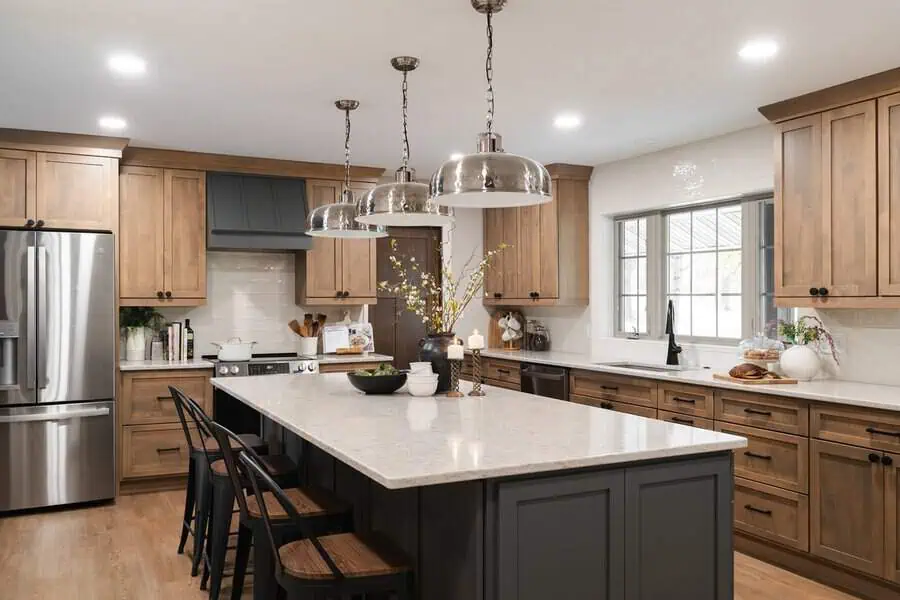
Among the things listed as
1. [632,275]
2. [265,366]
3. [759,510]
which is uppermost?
[632,275]

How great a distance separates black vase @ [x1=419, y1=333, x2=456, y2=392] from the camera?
3775mm

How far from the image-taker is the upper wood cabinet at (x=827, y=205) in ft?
12.9

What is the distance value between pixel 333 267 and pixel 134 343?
1640 millimetres

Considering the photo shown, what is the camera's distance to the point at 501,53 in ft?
11.7

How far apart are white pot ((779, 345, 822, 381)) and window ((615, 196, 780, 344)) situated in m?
0.57

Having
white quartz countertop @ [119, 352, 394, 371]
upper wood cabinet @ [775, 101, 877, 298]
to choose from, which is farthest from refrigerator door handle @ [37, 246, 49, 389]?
upper wood cabinet @ [775, 101, 877, 298]

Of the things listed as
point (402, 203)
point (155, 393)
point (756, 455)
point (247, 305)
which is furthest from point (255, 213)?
point (756, 455)

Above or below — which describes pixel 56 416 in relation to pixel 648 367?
below

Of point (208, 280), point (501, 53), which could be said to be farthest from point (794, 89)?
point (208, 280)

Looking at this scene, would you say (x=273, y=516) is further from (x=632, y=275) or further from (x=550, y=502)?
(x=632, y=275)

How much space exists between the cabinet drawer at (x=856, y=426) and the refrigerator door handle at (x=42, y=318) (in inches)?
182

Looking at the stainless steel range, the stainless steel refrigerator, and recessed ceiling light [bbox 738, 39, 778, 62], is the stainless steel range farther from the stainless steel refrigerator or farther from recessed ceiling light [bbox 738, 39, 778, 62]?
recessed ceiling light [bbox 738, 39, 778, 62]

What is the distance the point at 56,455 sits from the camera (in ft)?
16.8

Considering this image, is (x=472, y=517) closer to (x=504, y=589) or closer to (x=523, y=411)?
(x=504, y=589)
